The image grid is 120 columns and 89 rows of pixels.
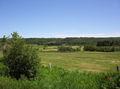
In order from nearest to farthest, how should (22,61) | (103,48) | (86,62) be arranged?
(22,61) → (86,62) → (103,48)

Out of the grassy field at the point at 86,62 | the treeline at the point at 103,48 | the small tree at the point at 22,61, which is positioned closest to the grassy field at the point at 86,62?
the grassy field at the point at 86,62

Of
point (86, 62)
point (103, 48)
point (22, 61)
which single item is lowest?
point (86, 62)

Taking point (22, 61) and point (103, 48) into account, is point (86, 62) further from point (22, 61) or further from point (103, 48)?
point (103, 48)

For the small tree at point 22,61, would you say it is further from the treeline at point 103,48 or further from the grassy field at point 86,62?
the treeline at point 103,48

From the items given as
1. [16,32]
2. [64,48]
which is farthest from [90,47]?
[16,32]

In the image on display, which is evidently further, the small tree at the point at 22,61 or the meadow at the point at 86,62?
the meadow at the point at 86,62

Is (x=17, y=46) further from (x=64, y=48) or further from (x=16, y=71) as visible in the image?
(x=64, y=48)

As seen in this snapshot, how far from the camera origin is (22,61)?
579 inches

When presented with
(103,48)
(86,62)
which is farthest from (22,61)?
(103,48)

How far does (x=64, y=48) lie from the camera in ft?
316

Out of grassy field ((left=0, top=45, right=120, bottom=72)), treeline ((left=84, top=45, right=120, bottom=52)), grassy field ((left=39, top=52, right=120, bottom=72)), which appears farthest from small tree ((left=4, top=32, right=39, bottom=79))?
treeline ((left=84, top=45, right=120, bottom=52))

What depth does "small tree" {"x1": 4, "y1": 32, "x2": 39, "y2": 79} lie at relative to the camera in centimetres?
1448

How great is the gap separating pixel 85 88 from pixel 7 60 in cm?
698

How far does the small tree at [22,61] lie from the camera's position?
14.5 metres
